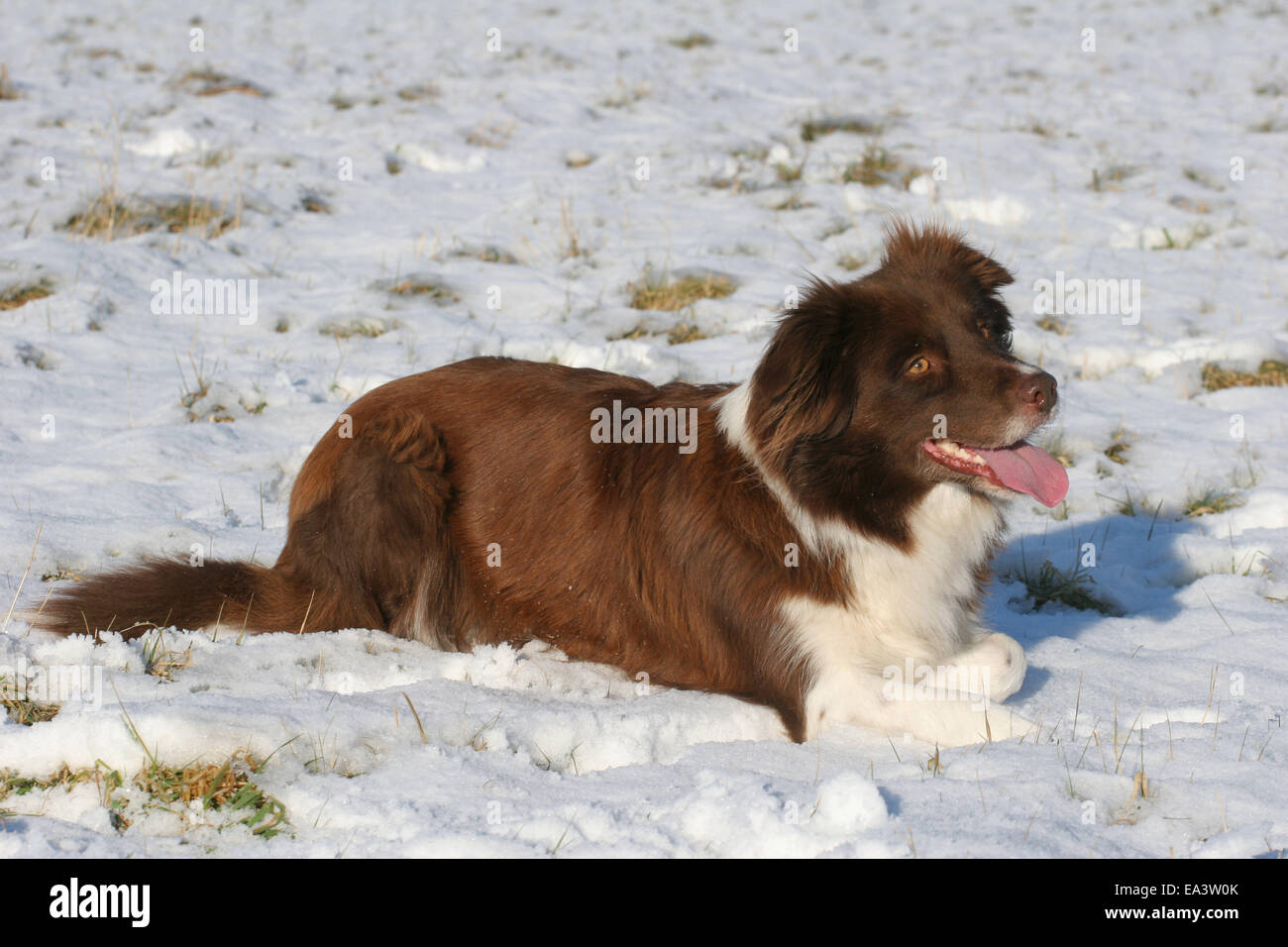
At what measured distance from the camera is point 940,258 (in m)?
4.54

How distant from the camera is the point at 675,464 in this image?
435 cm

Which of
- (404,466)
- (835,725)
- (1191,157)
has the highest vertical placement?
(1191,157)

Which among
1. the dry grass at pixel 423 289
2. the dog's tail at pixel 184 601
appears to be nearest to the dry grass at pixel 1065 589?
the dog's tail at pixel 184 601

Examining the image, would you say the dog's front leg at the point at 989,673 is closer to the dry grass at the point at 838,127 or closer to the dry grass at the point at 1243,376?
the dry grass at the point at 1243,376

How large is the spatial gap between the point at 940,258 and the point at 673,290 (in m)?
3.48

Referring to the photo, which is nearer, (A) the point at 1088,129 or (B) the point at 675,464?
(B) the point at 675,464

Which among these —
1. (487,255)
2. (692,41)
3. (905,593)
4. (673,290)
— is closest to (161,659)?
(905,593)

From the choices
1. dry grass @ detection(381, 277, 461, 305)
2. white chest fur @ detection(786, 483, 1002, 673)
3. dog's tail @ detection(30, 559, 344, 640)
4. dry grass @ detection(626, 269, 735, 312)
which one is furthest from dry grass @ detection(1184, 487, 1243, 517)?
dry grass @ detection(381, 277, 461, 305)

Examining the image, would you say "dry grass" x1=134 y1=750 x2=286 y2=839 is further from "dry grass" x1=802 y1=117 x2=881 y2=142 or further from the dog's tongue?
"dry grass" x1=802 y1=117 x2=881 y2=142

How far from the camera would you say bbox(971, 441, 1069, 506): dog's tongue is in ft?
13.2

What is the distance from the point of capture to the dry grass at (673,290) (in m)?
7.79

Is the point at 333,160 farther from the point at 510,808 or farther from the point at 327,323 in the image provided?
the point at 510,808
